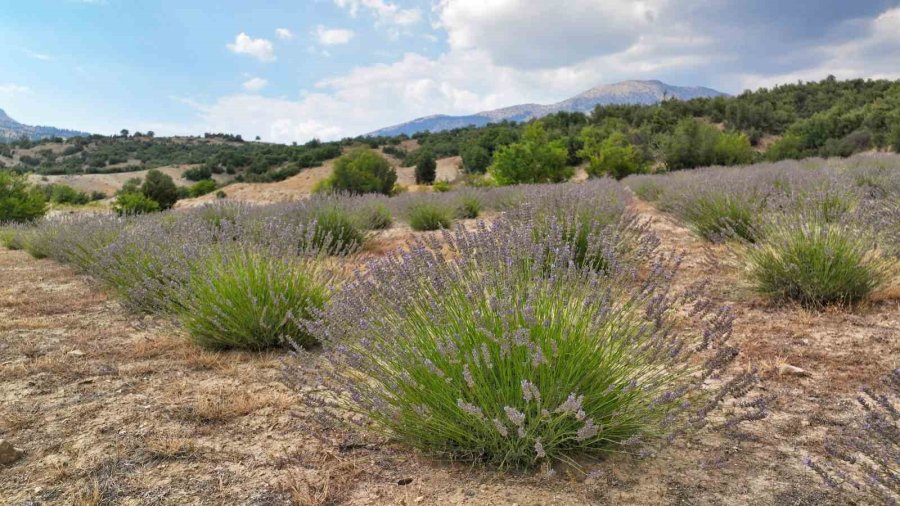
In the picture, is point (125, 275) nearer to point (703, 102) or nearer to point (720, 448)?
point (720, 448)

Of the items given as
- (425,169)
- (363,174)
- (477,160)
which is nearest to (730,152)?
(363,174)

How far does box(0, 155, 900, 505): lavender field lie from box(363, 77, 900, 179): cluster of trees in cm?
2315

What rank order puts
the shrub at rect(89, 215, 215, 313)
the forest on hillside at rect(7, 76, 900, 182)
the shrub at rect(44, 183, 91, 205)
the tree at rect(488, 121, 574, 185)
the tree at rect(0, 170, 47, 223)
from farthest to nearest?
the forest on hillside at rect(7, 76, 900, 182) < the shrub at rect(44, 183, 91, 205) < the tree at rect(488, 121, 574, 185) < the tree at rect(0, 170, 47, 223) < the shrub at rect(89, 215, 215, 313)

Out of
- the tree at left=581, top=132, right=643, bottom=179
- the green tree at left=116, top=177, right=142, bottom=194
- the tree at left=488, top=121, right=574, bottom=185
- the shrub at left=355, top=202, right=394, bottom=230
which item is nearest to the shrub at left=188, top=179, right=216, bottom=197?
the green tree at left=116, top=177, right=142, bottom=194

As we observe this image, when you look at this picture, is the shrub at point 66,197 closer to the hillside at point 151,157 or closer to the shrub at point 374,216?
the hillside at point 151,157

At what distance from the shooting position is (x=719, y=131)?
109 ft

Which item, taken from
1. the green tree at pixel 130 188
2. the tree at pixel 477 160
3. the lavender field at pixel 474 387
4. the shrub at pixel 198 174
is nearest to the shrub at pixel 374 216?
the lavender field at pixel 474 387

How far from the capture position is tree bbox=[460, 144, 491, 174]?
48.2 m

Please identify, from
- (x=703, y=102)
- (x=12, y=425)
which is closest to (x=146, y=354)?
(x=12, y=425)

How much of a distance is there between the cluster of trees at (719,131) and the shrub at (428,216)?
16.6 m

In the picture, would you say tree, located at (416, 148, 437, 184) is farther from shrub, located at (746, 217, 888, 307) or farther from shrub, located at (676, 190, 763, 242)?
shrub, located at (746, 217, 888, 307)

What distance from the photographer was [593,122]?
54281 millimetres

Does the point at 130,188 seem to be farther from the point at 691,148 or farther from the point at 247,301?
the point at 247,301

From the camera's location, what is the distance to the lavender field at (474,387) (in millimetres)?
1851
